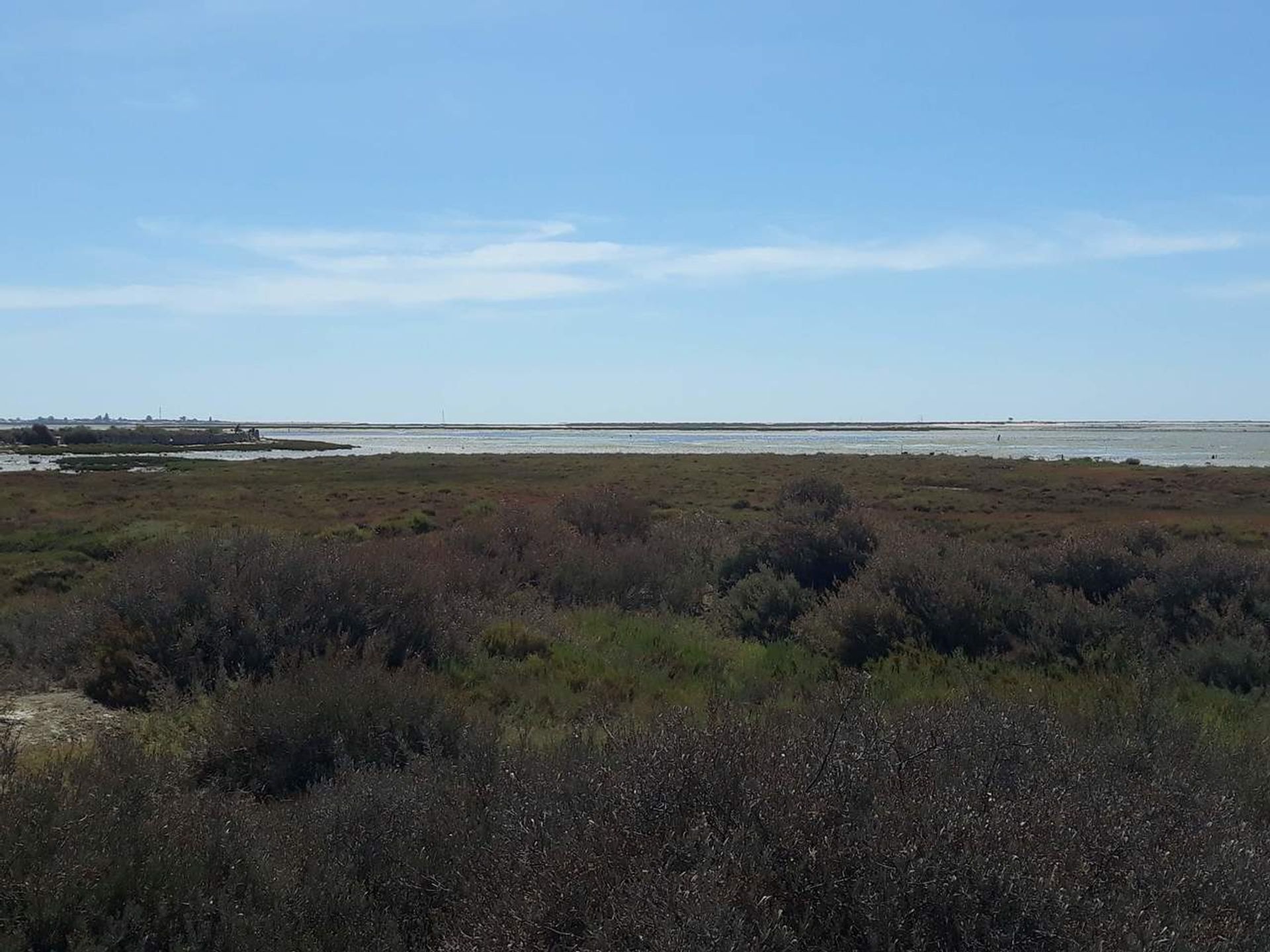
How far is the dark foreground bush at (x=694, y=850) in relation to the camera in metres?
2.90

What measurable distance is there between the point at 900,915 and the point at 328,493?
41965 mm

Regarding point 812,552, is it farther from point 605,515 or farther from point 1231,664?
point 1231,664

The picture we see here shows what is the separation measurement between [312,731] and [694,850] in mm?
3476

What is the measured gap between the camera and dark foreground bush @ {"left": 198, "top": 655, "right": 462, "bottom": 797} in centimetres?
571

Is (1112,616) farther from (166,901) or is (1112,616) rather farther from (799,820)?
(166,901)

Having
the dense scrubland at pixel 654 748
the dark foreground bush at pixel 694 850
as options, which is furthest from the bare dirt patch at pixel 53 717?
the dark foreground bush at pixel 694 850

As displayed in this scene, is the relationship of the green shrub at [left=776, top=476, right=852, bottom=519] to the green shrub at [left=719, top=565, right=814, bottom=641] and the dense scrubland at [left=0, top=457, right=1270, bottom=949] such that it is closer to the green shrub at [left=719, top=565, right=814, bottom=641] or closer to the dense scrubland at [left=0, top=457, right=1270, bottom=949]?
the dense scrubland at [left=0, top=457, right=1270, bottom=949]

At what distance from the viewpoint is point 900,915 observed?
2.89m

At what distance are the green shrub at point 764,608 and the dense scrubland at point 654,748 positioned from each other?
0.06 meters

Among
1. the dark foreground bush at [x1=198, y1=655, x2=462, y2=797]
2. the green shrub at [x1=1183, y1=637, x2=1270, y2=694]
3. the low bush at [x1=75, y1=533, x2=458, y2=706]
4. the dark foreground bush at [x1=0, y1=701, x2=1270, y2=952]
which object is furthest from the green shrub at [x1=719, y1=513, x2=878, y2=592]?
the dark foreground bush at [x1=0, y1=701, x2=1270, y2=952]

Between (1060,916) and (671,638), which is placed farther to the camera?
(671,638)

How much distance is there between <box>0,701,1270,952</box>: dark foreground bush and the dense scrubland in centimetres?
1

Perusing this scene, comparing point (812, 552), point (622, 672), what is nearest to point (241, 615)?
point (622, 672)

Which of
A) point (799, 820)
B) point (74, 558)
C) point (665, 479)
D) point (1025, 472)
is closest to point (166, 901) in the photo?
point (799, 820)
